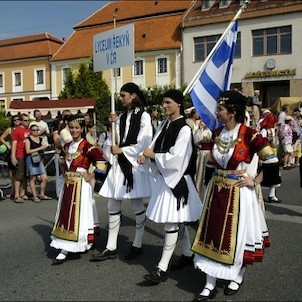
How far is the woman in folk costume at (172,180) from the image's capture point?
4203mm

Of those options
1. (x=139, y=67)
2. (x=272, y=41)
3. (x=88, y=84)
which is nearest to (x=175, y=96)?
(x=272, y=41)

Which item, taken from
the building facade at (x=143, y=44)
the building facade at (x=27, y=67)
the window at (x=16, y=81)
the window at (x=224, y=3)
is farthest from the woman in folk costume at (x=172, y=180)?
the window at (x=16, y=81)

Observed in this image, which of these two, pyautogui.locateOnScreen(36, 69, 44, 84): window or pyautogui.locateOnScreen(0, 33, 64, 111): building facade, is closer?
pyautogui.locateOnScreen(0, 33, 64, 111): building facade

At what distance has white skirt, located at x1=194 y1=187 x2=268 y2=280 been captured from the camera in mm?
3783

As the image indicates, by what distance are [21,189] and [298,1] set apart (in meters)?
29.3

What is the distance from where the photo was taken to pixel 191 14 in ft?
124

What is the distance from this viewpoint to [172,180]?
4.23 meters

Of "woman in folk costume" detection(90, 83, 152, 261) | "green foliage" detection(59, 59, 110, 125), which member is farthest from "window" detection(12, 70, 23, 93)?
"woman in folk costume" detection(90, 83, 152, 261)

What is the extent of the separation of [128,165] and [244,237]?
170 cm

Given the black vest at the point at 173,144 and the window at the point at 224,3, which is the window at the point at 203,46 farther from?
the black vest at the point at 173,144

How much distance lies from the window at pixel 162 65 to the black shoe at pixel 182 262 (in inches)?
1420

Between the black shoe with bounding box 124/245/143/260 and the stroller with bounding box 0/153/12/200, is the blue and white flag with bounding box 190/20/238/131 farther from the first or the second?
the stroller with bounding box 0/153/12/200

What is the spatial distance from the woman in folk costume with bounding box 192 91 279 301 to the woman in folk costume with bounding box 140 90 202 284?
13.4 inches

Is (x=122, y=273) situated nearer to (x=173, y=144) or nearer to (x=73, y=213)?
(x=73, y=213)
